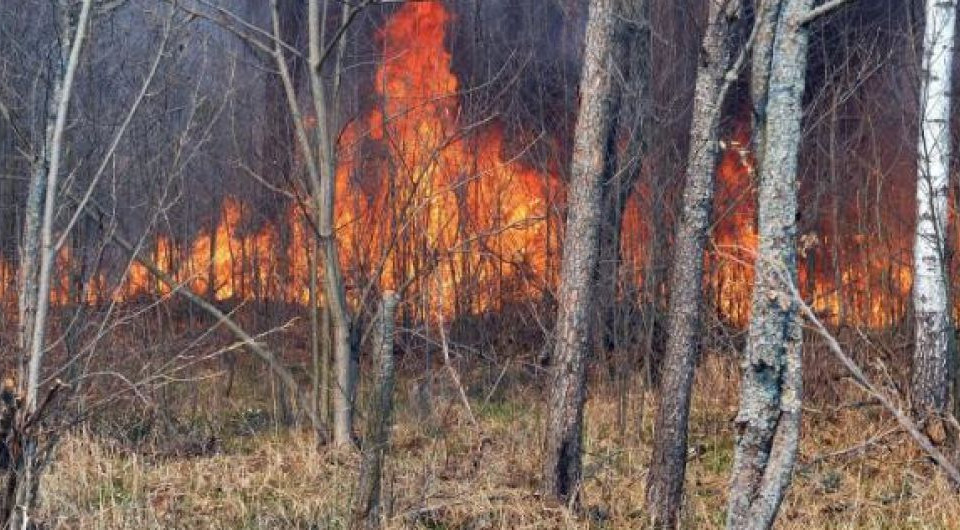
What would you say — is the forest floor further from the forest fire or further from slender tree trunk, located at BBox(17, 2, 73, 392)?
the forest fire

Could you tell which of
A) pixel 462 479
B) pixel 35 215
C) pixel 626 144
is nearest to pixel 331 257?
pixel 462 479

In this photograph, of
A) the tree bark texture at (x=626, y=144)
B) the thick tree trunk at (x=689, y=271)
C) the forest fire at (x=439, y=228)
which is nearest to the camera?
the thick tree trunk at (x=689, y=271)

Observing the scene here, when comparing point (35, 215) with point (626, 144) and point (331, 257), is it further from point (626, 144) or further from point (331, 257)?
point (626, 144)

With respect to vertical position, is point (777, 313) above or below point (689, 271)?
below

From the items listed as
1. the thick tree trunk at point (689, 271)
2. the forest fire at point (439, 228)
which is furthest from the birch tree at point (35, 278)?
the forest fire at point (439, 228)

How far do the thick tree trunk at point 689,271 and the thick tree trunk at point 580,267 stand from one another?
0.56 m

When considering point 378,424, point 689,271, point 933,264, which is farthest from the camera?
point 933,264

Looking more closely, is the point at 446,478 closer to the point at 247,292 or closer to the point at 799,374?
the point at 799,374

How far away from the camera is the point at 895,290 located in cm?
1284

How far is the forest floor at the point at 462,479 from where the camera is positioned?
275 inches

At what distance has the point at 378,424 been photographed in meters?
5.97

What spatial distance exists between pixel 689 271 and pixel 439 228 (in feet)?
24.8

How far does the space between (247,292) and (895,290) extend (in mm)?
7732

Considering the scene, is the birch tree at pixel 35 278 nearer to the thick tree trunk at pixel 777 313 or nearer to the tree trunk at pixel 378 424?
the tree trunk at pixel 378 424
